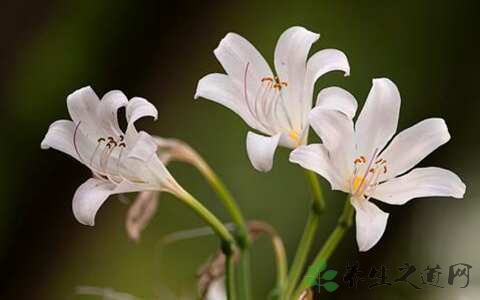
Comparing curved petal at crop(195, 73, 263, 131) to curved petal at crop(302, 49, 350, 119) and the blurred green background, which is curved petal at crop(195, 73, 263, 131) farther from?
the blurred green background

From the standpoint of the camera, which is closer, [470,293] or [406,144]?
[406,144]

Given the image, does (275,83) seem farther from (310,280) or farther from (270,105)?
(310,280)

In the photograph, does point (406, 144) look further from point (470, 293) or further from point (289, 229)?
point (289, 229)

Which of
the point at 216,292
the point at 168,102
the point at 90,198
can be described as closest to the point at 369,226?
the point at 90,198

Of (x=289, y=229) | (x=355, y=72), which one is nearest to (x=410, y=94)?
(x=355, y=72)

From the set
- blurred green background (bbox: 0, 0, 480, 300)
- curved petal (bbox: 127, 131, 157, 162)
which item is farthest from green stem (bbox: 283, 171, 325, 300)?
blurred green background (bbox: 0, 0, 480, 300)

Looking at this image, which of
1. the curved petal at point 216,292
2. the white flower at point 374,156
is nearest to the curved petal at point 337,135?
the white flower at point 374,156
